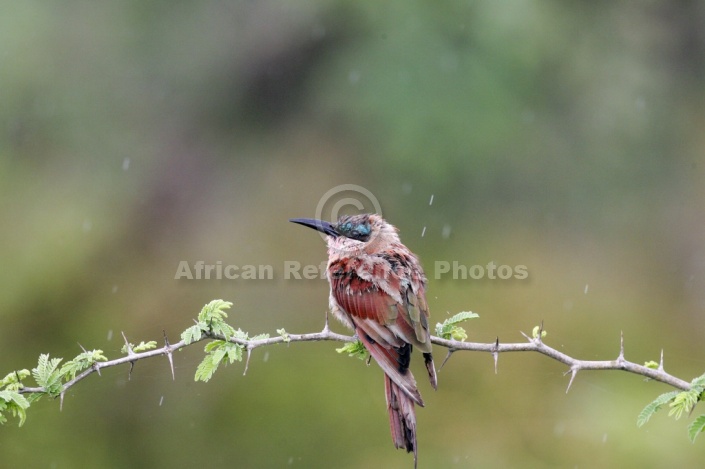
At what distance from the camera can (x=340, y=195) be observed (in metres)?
8.05

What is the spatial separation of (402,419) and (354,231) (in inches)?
63.1

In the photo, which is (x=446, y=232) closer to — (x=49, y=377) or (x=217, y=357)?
(x=217, y=357)

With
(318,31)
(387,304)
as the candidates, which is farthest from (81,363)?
(318,31)

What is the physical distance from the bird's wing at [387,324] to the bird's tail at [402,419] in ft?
0.21

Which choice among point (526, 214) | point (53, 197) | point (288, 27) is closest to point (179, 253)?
point (53, 197)

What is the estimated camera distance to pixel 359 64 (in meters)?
7.88

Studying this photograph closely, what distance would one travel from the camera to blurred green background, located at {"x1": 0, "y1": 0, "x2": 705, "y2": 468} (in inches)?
297

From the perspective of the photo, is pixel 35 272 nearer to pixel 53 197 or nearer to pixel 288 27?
pixel 53 197

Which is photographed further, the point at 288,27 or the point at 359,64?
the point at 288,27

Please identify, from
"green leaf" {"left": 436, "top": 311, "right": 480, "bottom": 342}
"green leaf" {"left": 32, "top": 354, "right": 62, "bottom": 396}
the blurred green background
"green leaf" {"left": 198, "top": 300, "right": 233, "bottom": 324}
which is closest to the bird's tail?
"green leaf" {"left": 436, "top": 311, "right": 480, "bottom": 342}

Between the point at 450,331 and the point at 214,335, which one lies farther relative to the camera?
the point at 450,331

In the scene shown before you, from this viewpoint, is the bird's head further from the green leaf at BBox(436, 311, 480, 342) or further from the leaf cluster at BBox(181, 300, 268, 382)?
the leaf cluster at BBox(181, 300, 268, 382)

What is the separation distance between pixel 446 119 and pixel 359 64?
1.02 metres

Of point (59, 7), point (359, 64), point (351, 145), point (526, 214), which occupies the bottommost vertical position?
point (526, 214)
